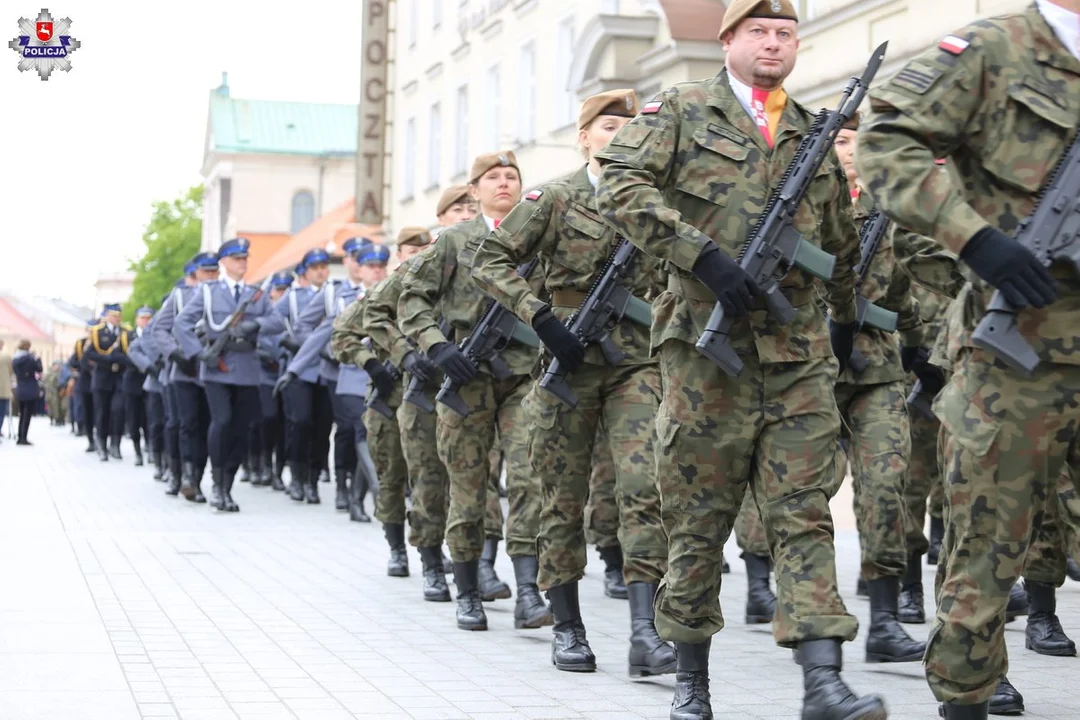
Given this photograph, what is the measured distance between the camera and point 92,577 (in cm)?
1023

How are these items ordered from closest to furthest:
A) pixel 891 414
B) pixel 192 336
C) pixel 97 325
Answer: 1. pixel 891 414
2. pixel 192 336
3. pixel 97 325

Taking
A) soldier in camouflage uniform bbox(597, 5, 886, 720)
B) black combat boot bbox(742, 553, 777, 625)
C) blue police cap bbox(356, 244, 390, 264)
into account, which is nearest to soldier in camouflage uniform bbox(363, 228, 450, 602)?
black combat boot bbox(742, 553, 777, 625)

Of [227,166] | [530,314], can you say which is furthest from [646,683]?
[227,166]

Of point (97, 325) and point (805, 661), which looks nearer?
point (805, 661)

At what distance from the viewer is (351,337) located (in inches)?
465

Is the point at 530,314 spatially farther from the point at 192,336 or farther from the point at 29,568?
the point at 192,336

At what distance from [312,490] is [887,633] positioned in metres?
10.4

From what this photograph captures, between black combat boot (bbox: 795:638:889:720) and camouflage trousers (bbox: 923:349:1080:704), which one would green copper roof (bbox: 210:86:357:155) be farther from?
camouflage trousers (bbox: 923:349:1080:704)

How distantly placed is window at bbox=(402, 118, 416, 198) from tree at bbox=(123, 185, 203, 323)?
5296 centimetres

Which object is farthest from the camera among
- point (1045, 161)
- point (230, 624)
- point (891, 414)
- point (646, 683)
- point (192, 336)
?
point (192, 336)

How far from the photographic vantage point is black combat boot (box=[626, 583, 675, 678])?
267 inches

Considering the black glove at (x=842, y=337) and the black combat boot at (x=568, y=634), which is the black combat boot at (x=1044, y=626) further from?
the black combat boot at (x=568, y=634)

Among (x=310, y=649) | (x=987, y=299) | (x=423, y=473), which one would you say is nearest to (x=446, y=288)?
(x=423, y=473)

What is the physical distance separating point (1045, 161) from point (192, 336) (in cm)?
1200
